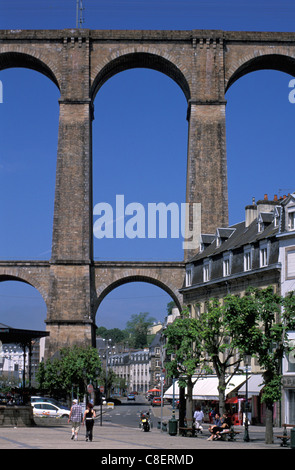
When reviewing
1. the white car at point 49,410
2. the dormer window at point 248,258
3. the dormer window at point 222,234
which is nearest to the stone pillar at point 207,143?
the dormer window at point 222,234

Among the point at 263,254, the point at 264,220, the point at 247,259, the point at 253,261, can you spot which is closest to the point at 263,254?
the point at 263,254

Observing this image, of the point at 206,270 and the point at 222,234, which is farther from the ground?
the point at 222,234

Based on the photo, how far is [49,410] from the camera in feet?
166

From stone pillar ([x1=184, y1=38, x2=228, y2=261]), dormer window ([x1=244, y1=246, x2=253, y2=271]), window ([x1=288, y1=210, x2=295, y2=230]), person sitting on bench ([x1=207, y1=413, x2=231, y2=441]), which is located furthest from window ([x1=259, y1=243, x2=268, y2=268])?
person sitting on bench ([x1=207, y1=413, x2=231, y2=441])

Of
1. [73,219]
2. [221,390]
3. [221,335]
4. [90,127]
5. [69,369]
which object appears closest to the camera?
[221,390]

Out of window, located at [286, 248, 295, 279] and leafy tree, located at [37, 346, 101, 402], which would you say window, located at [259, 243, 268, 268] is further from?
leafy tree, located at [37, 346, 101, 402]

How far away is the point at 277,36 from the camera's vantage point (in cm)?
6806

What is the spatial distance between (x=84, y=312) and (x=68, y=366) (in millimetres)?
6321

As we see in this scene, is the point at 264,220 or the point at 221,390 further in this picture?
the point at 264,220

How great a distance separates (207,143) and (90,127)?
10177 millimetres

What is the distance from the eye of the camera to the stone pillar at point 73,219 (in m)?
64.9

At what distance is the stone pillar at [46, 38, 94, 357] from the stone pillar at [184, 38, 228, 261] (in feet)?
28.4

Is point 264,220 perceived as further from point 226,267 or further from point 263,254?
point 226,267
